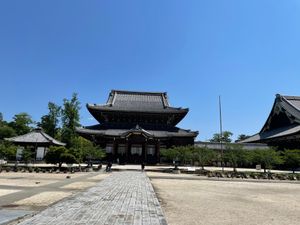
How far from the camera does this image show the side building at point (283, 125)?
4102 centimetres

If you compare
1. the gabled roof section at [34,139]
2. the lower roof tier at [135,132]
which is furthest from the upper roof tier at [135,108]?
the gabled roof section at [34,139]

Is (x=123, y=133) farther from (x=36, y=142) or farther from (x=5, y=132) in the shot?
(x=5, y=132)

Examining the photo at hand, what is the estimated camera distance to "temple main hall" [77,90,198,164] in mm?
43094

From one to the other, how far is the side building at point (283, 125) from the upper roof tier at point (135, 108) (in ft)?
49.1

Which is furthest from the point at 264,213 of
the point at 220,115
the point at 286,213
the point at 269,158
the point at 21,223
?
the point at 220,115

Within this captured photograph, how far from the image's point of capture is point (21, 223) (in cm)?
669

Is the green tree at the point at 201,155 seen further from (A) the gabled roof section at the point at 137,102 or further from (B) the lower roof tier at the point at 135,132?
(A) the gabled roof section at the point at 137,102

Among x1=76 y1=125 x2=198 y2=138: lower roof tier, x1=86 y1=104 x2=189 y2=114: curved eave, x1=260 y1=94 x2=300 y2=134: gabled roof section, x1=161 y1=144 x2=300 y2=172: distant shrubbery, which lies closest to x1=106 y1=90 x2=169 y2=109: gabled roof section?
x1=86 y1=104 x2=189 y2=114: curved eave

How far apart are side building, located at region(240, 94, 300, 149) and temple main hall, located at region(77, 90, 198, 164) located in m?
13.4

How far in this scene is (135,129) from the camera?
41.9m

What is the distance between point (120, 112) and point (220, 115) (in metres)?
16.2

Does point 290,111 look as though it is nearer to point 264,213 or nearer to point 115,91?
point 115,91

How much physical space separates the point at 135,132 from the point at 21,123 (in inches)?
2064

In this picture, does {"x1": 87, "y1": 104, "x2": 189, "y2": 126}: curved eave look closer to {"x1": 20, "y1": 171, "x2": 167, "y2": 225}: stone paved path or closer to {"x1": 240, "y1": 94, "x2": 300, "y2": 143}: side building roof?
{"x1": 240, "y1": 94, "x2": 300, "y2": 143}: side building roof
